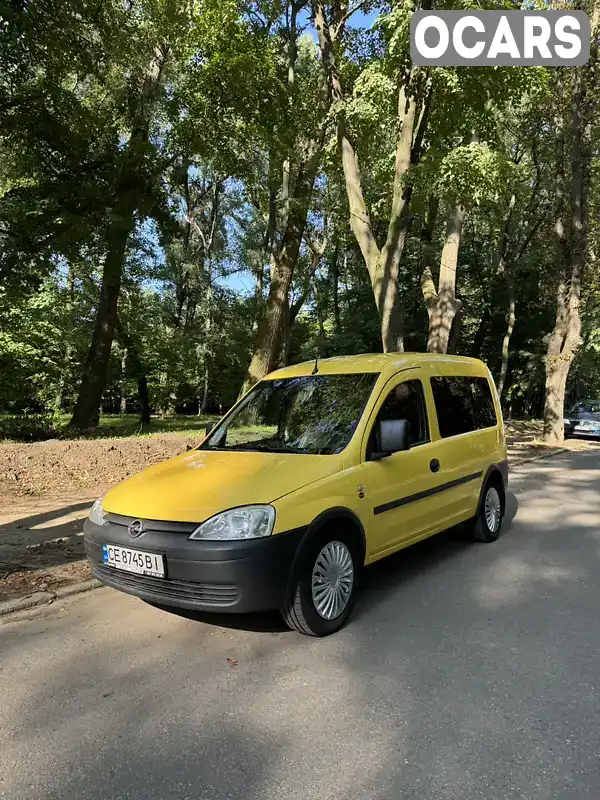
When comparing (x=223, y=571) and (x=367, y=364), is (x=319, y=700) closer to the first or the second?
(x=223, y=571)

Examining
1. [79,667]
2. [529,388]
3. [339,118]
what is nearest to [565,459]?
[339,118]

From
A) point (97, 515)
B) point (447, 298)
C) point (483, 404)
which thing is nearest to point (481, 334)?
point (447, 298)

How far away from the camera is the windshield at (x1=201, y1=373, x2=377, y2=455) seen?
4.59m

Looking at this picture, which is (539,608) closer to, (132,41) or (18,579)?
(18,579)

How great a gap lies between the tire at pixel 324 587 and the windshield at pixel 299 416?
2.32ft

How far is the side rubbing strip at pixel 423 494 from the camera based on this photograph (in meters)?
4.57

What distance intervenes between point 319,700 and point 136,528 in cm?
158

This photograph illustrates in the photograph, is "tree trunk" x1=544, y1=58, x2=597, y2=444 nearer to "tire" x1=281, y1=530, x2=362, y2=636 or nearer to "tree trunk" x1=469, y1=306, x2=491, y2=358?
"tree trunk" x1=469, y1=306, x2=491, y2=358

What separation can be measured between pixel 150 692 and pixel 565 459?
1374 cm

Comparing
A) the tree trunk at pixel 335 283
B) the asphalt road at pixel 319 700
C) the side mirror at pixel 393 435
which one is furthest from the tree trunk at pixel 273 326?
the tree trunk at pixel 335 283

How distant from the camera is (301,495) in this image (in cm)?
384

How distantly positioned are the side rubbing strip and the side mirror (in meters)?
0.49

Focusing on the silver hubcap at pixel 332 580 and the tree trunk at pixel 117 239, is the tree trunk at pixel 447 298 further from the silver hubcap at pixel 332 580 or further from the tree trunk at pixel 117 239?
the silver hubcap at pixel 332 580

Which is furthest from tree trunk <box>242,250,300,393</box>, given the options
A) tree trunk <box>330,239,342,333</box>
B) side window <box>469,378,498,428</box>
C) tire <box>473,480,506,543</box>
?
tree trunk <box>330,239,342,333</box>
